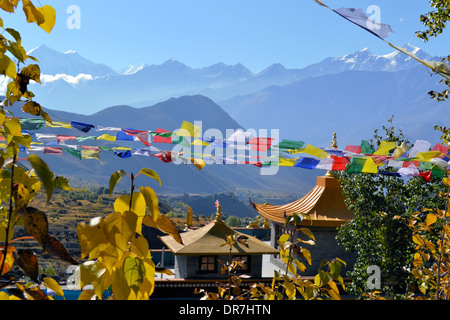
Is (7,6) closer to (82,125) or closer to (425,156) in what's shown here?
(425,156)

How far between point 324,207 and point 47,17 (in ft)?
45.8

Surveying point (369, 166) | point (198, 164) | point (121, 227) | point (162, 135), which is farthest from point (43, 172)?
point (162, 135)

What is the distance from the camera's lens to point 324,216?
1410 centimetres

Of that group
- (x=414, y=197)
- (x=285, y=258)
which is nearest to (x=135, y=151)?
(x=414, y=197)

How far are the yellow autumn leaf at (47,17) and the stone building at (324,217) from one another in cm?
1215

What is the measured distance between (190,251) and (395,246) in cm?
531

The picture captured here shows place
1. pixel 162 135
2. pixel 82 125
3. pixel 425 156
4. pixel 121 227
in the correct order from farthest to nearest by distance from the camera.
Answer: pixel 82 125 < pixel 162 135 < pixel 425 156 < pixel 121 227

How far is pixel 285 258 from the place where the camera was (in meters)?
1.75

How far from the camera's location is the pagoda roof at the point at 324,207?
13.9 meters

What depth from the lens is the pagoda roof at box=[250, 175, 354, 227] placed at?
13.9 m

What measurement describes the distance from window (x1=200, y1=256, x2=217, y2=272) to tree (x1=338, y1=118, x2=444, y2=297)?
4547 mm
